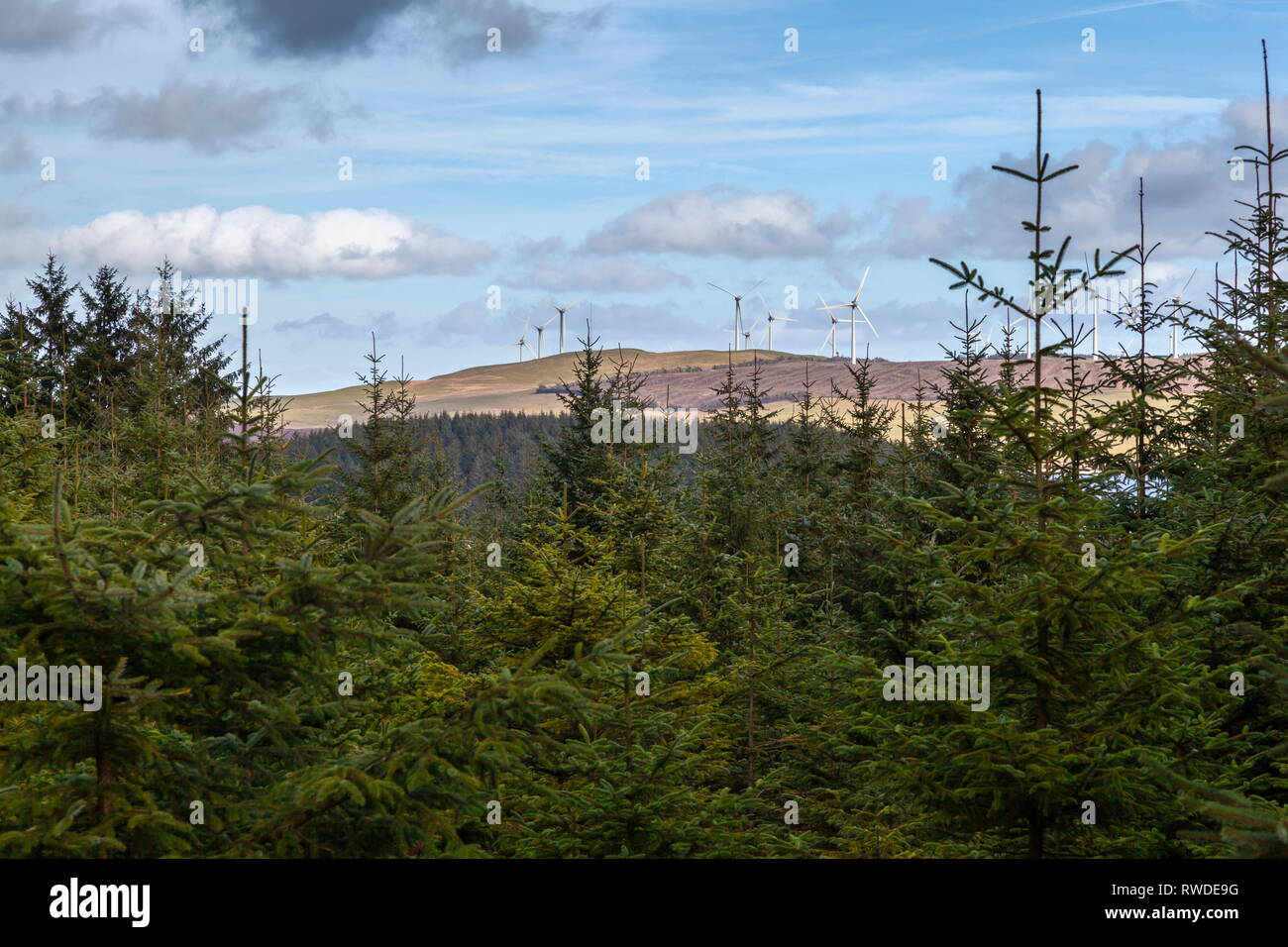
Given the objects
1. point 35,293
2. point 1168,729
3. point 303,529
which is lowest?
point 1168,729

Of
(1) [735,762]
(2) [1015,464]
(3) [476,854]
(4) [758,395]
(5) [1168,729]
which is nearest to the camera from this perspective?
(3) [476,854]

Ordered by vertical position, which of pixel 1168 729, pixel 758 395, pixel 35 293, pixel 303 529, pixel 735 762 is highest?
pixel 35 293

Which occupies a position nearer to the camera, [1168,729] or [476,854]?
[476,854]

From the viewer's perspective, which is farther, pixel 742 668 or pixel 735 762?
A: pixel 735 762

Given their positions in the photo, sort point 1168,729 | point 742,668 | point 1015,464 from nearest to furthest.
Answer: point 1168,729, point 1015,464, point 742,668

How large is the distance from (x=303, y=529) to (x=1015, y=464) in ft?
30.1

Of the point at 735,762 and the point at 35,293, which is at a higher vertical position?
the point at 35,293

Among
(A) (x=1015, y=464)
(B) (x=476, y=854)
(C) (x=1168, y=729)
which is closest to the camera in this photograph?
(B) (x=476, y=854)

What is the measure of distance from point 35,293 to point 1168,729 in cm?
6298

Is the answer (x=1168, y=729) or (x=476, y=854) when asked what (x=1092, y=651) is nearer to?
(x=1168, y=729)

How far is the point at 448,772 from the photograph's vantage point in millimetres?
5703
